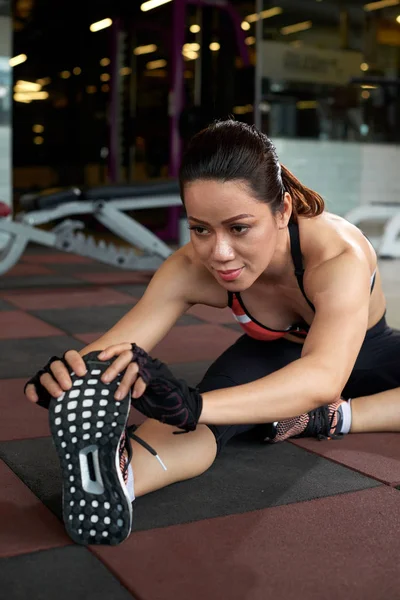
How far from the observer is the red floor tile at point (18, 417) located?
77.5 inches

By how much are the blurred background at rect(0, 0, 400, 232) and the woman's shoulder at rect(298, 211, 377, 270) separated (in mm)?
5114

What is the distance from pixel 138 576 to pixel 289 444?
2.50 feet

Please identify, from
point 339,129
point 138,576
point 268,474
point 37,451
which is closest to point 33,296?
point 37,451

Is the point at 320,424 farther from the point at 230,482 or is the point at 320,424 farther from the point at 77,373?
the point at 77,373

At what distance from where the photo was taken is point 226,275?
1.47 metres

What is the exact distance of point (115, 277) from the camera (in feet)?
16.8

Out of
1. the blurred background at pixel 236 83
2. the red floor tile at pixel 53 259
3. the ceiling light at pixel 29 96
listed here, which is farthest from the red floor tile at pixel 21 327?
the ceiling light at pixel 29 96

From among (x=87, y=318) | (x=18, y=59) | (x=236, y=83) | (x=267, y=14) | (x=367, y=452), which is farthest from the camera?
(x=18, y=59)

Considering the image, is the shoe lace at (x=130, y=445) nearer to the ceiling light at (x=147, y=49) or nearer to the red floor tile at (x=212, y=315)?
the red floor tile at (x=212, y=315)

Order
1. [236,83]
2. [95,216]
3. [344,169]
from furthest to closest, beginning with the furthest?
[344,169] < [236,83] < [95,216]

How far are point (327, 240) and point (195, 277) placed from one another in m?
0.32

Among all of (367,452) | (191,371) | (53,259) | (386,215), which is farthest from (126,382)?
(53,259)

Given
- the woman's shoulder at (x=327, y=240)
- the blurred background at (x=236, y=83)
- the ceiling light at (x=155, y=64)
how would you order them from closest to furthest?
the woman's shoulder at (x=327, y=240) → the blurred background at (x=236, y=83) → the ceiling light at (x=155, y=64)

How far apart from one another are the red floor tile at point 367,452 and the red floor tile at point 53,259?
420 centimetres
